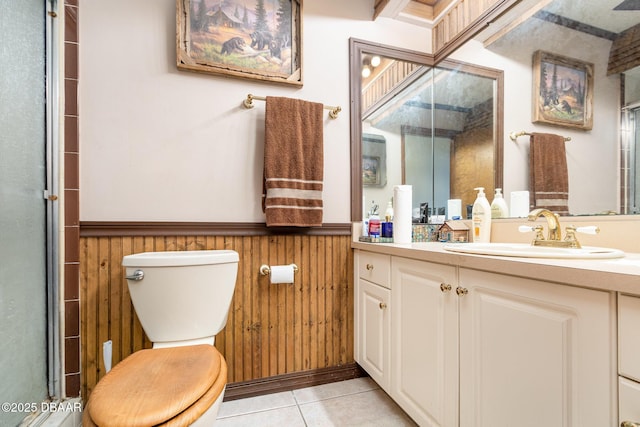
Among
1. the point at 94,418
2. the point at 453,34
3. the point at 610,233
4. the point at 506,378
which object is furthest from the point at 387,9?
the point at 94,418

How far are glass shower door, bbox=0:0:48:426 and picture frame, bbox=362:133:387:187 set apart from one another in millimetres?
1559

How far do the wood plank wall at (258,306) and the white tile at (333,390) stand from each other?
105 millimetres

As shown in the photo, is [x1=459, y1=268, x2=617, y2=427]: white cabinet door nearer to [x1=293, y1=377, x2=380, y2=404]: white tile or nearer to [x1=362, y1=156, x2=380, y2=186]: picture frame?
[x1=293, y1=377, x2=380, y2=404]: white tile

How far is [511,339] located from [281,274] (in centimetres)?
101

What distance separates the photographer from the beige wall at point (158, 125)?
1314mm

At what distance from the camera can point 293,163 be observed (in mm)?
1489

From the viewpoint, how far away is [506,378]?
0.77 metres

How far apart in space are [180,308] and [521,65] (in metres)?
1.89

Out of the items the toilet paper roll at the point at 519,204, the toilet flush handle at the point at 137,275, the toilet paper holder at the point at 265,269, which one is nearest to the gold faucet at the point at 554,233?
the toilet paper roll at the point at 519,204

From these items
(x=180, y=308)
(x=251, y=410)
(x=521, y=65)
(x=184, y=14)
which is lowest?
(x=251, y=410)

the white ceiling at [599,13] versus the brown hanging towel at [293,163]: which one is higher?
the white ceiling at [599,13]

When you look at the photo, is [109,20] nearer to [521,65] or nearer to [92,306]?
[92,306]

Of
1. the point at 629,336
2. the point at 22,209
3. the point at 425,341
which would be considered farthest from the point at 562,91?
the point at 22,209

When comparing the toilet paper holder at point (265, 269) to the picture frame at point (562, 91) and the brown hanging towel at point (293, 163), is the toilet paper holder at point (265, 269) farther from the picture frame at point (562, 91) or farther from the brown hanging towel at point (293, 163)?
the picture frame at point (562, 91)
